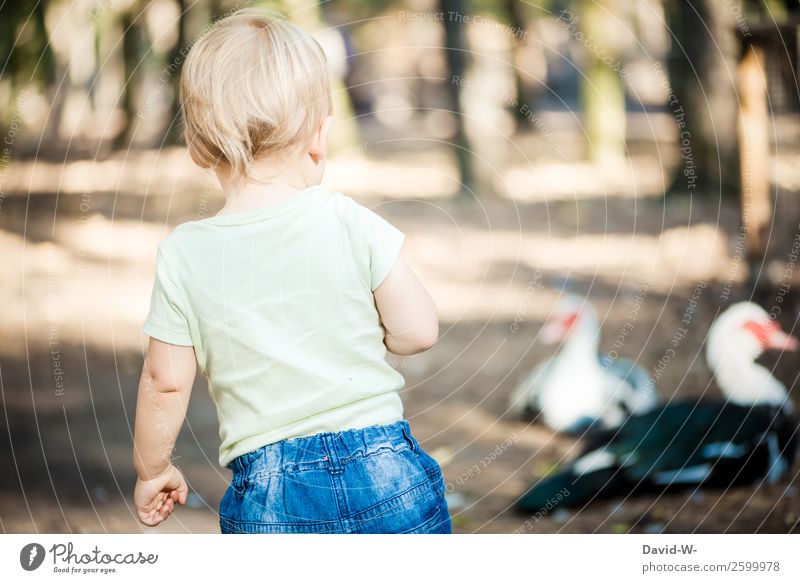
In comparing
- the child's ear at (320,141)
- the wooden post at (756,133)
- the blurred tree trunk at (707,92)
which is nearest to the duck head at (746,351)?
→ the wooden post at (756,133)

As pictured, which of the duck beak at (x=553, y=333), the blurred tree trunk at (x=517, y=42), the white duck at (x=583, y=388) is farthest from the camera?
the blurred tree trunk at (x=517, y=42)

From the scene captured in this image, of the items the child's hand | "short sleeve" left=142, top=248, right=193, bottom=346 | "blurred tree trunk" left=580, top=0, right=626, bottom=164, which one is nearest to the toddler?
"short sleeve" left=142, top=248, right=193, bottom=346

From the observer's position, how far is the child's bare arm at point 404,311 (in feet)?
3.73

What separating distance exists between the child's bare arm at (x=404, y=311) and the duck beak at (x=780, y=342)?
145cm

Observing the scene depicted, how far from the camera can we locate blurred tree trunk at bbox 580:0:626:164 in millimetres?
5230

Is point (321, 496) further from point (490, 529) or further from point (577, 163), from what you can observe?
point (577, 163)

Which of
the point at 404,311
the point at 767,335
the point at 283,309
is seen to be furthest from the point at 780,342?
the point at 283,309

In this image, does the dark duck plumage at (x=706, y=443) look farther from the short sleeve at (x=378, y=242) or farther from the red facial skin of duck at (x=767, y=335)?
the short sleeve at (x=378, y=242)

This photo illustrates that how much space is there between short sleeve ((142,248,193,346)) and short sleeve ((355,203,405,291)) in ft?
0.78

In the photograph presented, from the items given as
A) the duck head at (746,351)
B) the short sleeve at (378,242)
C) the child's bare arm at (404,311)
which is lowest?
the duck head at (746,351)

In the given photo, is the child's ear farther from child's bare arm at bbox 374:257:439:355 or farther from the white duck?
the white duck

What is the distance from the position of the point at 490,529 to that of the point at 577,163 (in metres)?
4.20

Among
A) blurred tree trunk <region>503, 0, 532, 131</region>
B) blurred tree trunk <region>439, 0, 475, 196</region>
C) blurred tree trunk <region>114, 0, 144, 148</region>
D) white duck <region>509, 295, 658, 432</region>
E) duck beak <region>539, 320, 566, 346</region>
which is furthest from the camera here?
blurred tree trunk <region>503, 0, 532, 131</region>
